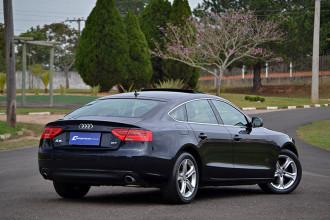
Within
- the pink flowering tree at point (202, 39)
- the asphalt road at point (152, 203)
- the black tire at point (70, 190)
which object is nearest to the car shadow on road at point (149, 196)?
the asphalt road at point (152, 203)

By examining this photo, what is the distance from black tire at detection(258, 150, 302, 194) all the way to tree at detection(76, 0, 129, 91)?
37.5 meters

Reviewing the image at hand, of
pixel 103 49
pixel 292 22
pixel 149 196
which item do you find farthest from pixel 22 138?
pixel 292 22

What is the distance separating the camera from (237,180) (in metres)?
9.25

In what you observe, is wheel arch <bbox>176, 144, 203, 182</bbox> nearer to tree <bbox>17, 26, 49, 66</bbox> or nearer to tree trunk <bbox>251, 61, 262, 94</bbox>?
tree trunk <bbox>251, 61, 262, 94</bbox>

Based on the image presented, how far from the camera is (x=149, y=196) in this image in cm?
923

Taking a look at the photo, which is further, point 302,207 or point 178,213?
point 302,207

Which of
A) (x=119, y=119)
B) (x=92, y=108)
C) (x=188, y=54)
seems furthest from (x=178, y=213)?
(x=188, y=54)

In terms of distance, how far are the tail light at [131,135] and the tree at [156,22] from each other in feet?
147

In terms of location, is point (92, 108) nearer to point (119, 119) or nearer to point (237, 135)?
point (119, 119)

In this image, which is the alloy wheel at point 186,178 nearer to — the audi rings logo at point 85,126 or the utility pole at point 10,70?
the audi rings logo at point 85,126

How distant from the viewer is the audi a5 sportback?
25.4 feet

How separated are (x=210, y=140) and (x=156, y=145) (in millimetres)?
1114

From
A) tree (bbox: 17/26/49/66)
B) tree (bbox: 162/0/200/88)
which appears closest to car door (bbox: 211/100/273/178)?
tree (bbox: 162/0/200/88)

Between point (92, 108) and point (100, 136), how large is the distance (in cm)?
79
